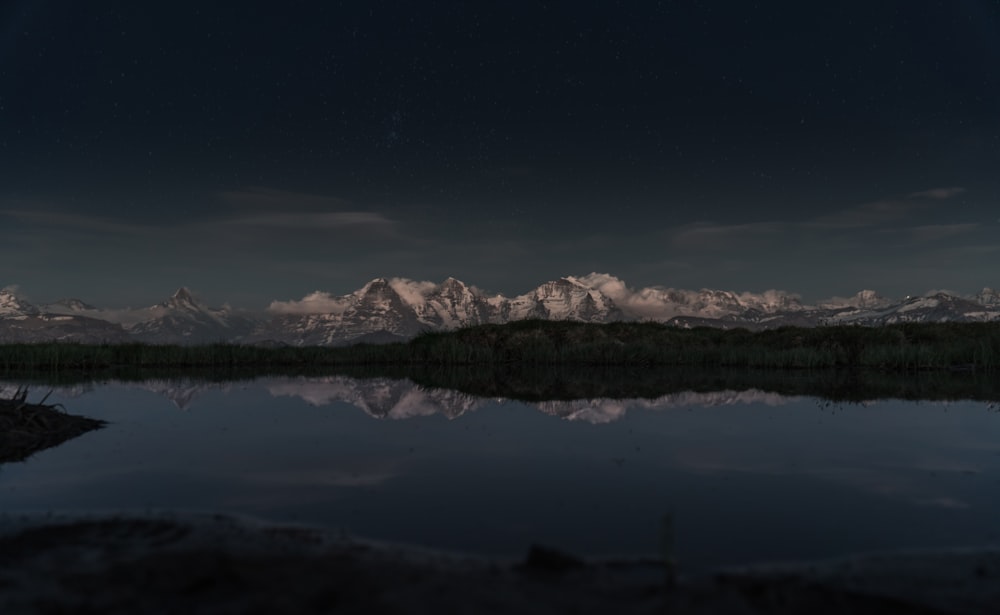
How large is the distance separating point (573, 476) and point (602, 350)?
43395mm

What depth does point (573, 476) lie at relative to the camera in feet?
43.5

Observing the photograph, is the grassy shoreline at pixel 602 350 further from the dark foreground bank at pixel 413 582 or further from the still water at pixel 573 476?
the dark foreground bank at pixel 413 582

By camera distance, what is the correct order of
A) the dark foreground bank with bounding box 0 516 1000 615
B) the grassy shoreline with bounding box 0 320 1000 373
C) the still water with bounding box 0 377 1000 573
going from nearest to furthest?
the dark foreground bank with bounding box 0 516 1000 615, the still water with bounding box 0 377 1000 573, the grassy shoreline with bounding box 0 320 1000 373

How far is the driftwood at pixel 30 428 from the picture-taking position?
1566 centimetres

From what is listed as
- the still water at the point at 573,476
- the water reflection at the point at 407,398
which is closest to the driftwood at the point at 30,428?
the still water at the point at 573,476

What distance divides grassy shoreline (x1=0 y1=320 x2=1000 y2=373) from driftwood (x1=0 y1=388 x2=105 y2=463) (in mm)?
36224

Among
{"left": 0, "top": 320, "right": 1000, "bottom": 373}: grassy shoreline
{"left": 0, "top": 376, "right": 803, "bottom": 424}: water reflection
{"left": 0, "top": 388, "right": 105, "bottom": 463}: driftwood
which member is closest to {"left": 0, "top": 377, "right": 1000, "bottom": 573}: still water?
{"left": 0, "top": 376, "right": 803, "bottom": 424}: water reflection

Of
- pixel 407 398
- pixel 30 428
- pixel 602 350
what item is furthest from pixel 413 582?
pixel 602 350

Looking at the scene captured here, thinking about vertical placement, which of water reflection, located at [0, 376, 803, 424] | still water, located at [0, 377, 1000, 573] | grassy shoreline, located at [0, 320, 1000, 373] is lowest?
still water, located at [0, 377, 1000, 573]

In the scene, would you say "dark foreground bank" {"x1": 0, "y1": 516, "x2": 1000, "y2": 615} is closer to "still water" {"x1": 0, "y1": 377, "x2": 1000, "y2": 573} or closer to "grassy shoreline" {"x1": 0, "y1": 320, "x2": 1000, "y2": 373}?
"still water" {"x1": 0, "y1": 377, "x2": 1000, "y2": 573}

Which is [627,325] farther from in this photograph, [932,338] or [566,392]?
[566,392]

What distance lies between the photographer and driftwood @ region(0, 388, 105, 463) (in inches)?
617

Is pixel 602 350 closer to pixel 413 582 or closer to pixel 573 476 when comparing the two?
pixel 573 476

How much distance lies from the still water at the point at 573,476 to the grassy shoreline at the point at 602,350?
26.2 metres
